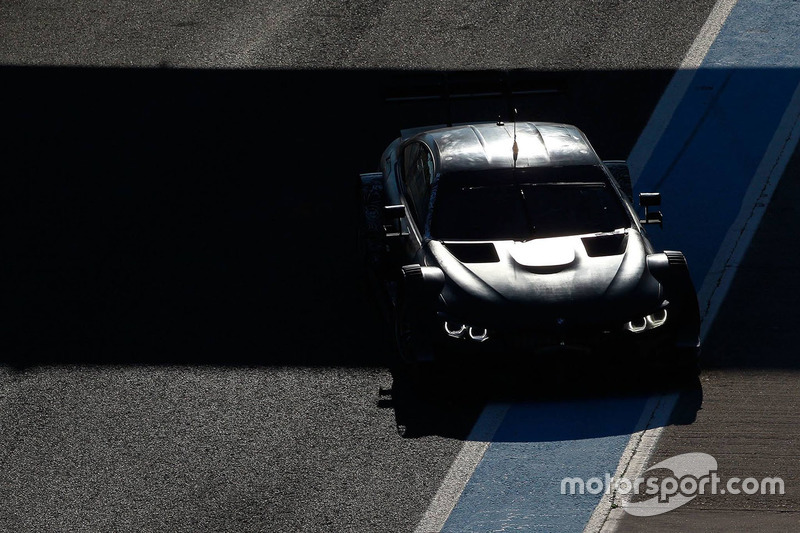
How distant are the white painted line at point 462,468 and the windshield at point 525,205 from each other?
58.9 inches

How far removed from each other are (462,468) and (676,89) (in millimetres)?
8218

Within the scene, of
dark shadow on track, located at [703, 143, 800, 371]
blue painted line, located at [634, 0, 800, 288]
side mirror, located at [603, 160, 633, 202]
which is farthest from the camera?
blue painted line, located at [634, 0, 800, 288]

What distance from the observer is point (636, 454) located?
850cm

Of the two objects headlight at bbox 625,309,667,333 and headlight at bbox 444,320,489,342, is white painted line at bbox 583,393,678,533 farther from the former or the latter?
headlight at bbox 444,320,489,342

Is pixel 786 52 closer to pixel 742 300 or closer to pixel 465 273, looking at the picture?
pixel 742 300

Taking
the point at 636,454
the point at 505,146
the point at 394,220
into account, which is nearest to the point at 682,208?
the point at 505,146

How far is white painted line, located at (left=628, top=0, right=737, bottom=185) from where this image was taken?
45.2 ft

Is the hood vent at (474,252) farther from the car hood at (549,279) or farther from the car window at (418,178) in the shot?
the car window at (418,178)

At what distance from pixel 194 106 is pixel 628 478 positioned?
345 inches

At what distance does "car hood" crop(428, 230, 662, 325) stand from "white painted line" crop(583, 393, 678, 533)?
684 mm

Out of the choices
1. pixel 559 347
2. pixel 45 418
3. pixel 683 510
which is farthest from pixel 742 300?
pixel 45 418

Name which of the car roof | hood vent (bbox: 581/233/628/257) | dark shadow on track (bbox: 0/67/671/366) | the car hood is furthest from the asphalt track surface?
hood vent (bbox: 581/233/628/257)

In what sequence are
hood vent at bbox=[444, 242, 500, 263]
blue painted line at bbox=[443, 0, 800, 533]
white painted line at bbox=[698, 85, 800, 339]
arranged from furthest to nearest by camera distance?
white painted line at bbox=[698, 85, 800, 339] → hood vent at bbox=[444, 242, 500, 263] → blue painted line at bbox=[443, 0, 800, 533]

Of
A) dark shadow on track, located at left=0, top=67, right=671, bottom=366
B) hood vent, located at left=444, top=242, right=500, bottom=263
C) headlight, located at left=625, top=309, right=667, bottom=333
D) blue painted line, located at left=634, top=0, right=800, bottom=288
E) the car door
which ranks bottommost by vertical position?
dark shadow on track, located at left=0, top=67, right=671, bottom=366
